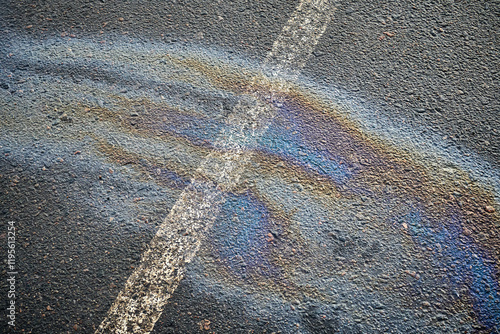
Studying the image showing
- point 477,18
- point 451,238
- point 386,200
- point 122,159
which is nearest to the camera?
point 451,238

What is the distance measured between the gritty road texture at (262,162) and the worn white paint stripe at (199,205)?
1.9 inches

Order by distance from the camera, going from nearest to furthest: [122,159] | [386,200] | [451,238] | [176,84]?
[451,238]
[386,200]
[122,159]
[176,84]

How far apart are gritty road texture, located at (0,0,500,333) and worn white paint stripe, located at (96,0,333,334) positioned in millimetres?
49

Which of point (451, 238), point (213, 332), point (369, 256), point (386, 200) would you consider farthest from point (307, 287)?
point (451, 238)

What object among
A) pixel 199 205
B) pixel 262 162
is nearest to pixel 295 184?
pixel 262 162

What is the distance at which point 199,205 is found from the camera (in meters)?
2.11

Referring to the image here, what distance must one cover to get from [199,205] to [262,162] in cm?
49

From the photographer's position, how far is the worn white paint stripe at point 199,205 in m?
1.79

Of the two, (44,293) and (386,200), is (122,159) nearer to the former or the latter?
(44,293)

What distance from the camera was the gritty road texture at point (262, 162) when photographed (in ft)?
5.99

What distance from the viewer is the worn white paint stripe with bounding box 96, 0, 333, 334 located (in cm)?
179

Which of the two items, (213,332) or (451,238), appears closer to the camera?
(213,332)

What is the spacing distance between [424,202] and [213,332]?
141 centimetres

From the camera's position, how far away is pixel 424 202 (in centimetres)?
212
